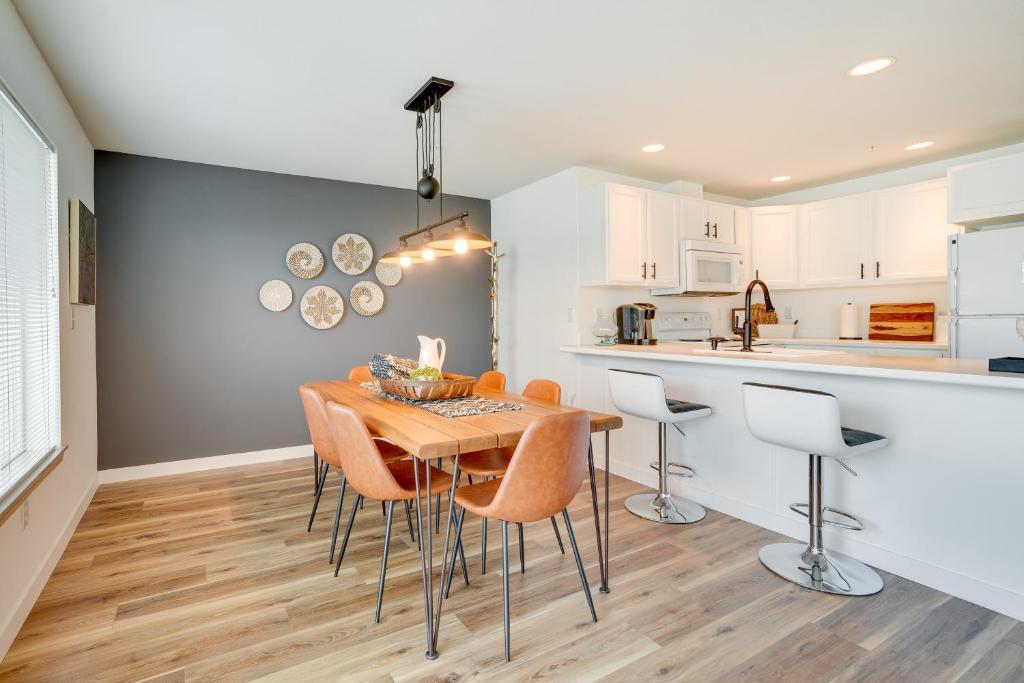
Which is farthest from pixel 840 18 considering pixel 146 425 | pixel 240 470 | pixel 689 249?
pixel 146 425

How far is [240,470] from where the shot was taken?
4.14 meters

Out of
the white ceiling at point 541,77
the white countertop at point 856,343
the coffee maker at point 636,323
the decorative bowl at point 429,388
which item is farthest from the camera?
the coffee maker at point 636,323

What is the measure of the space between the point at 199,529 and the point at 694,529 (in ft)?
9.13

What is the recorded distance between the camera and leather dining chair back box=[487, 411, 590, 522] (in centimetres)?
184

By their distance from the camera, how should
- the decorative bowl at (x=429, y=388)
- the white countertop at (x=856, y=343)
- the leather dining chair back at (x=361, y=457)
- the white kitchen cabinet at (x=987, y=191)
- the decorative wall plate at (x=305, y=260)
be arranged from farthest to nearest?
the decorative wall plate at (x=305, y=260) → the white countertop at (x=856, y=343) → the white kitchen cabinet at (x=987, y=191) → the decorative bowl at (x=429, y=388) → the leather dining chair back at (x=361, y=457)

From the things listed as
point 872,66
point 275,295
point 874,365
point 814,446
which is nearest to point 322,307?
point 275,295

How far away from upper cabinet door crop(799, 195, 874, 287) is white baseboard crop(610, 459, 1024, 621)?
2.59 m

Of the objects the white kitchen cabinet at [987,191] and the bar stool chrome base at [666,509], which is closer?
the bar stool chrome base at [666,509]

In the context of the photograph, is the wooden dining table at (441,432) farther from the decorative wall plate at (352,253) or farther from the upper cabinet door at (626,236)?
the decorative wall plate at (352,253)

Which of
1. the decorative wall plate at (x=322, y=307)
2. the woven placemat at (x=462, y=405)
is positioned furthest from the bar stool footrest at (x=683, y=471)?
the decorative wall plate at (x=322, y=307)

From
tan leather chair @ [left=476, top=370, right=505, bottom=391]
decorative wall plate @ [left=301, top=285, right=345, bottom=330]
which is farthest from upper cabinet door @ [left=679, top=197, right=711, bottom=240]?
decorative wall plate @ [left=301, top=285, right=345, bottom=330]

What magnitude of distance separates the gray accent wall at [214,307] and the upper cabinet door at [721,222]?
270 cm

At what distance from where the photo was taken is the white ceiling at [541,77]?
7.10 feet

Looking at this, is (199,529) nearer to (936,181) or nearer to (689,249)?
(689,249)
